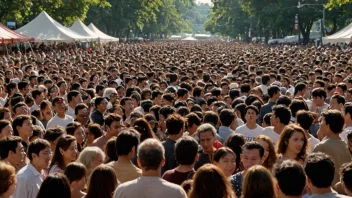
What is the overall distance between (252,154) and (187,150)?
0.60 meters

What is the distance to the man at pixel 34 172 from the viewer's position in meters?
6.35

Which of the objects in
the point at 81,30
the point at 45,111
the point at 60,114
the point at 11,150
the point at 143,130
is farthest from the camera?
the point at 81,30

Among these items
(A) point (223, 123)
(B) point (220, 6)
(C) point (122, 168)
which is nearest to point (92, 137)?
(A) point (223, 123)

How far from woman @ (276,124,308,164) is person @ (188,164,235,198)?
213 cm

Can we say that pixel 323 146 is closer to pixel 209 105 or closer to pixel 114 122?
pixel 114 122

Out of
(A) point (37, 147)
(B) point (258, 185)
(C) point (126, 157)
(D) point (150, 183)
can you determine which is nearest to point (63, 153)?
(A) point (37, 147)

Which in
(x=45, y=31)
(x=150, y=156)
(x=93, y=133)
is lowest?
(x=45, y=31)

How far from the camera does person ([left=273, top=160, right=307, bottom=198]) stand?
17.0 ft

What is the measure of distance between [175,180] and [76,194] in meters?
1.05

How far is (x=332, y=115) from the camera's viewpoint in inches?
301

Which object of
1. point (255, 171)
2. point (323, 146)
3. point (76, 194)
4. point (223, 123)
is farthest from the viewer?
point (223, 123)

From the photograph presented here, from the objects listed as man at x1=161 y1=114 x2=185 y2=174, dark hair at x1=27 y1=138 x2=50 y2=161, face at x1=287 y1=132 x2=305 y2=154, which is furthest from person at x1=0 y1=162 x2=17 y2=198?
face at x1=287 y1=132 x2=305 y2=154

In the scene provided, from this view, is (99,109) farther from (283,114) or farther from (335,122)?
(335,122)

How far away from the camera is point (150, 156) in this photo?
18.2 ft
